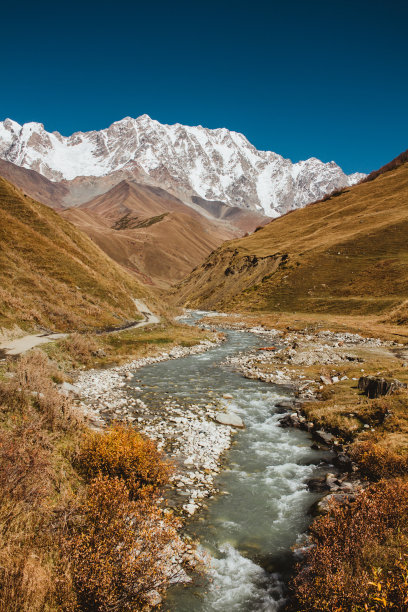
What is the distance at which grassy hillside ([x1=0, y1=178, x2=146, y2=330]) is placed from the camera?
133 ft

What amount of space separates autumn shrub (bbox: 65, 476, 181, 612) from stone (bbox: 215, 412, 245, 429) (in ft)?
35.0

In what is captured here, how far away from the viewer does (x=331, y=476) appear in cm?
1294

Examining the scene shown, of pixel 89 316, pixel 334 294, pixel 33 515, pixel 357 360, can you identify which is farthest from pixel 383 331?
pixel 33 515

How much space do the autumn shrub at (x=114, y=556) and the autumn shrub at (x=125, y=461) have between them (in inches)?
86.9

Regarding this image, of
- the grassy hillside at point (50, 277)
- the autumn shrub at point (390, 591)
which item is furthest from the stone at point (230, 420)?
the grassy hillside at point (50, 277)

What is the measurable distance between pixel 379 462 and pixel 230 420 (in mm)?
8449

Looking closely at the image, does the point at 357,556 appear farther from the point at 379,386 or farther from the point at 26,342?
the point at 26,342

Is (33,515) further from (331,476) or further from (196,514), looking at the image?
(331,476)

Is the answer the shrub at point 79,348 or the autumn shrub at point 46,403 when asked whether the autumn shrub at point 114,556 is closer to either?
the autumn shrub at point 46,403

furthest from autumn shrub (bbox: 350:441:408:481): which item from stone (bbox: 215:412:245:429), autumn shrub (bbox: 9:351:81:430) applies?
autumn shrub (bbox: 9:351:81:430)

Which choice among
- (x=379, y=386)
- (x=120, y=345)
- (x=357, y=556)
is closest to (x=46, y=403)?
(x=357, y=556)

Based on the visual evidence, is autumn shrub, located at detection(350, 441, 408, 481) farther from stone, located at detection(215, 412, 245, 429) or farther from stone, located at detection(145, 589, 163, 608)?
stone, located at detection(145, 589, 163, 608)

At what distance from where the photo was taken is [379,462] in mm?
12117

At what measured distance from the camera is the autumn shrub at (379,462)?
11.5 meters
